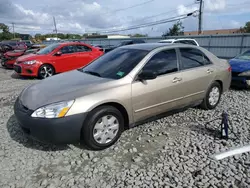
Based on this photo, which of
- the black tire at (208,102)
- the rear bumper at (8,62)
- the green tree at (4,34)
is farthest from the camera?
the green tree at (4,34)

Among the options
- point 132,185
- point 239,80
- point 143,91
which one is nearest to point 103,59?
point 143,91

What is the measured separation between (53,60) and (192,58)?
6411 mm

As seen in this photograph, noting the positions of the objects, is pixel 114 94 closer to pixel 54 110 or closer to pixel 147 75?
pixel 147 75

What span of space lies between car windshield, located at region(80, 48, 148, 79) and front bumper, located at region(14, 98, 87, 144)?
3.30 ft

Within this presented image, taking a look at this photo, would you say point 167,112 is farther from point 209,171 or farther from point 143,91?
point 209,171

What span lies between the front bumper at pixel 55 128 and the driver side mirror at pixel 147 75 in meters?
1.12

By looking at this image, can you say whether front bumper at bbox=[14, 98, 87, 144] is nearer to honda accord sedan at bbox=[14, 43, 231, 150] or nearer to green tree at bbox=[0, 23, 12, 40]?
honda accord sedan at bbox=[14, 43, 231, 150]

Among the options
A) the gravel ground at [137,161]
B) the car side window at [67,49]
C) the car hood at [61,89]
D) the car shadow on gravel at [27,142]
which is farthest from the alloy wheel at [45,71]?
the car hood at [61,89]

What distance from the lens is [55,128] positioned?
9.27 feet

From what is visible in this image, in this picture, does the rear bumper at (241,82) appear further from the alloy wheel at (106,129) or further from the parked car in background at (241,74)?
the alloy wheel at (106,129)

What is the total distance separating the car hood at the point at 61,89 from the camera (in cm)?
298

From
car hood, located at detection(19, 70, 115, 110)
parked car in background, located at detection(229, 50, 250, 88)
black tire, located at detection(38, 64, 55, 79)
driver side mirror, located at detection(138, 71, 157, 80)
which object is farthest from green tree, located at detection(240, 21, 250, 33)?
car hood, located at detection(19, 70, 115, 110)

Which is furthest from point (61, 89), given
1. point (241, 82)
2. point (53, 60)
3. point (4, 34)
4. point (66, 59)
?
point (4, 34)

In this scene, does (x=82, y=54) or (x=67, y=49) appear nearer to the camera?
(x=67, y=49)
